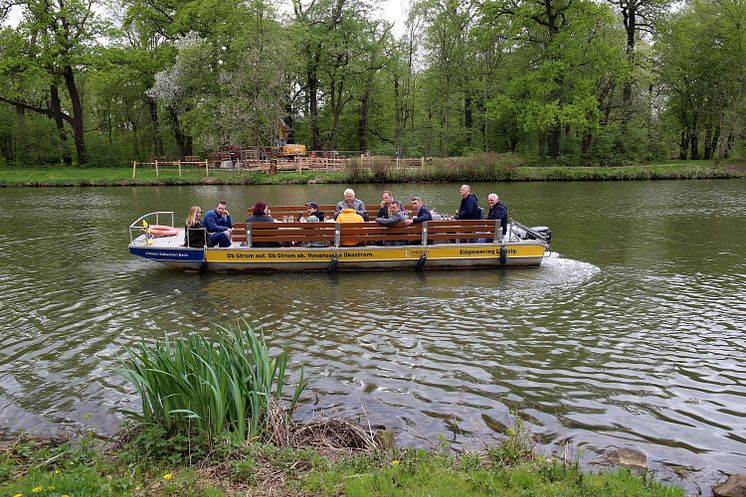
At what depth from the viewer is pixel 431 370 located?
8031 millimetres

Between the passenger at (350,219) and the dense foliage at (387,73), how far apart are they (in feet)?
114

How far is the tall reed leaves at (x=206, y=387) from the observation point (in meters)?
5.16

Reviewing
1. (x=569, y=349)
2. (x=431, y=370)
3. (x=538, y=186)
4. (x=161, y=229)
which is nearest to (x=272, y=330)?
(x=431, y=370)

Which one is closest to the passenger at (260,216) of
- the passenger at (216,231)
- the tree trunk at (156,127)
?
the passenger at (216,231)

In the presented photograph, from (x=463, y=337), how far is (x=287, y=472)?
195 inches

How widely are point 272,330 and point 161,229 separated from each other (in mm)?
6982

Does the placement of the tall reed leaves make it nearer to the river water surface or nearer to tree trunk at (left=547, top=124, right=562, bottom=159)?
the river water surface

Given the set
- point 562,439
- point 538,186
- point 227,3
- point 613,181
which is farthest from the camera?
point 227,3

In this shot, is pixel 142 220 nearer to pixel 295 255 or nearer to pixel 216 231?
pixel 216 231

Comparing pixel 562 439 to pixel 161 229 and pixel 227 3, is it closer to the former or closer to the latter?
pixel 161 229

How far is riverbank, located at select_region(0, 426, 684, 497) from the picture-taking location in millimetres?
4566

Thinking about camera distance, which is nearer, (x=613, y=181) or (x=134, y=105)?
(x=613, y=181)

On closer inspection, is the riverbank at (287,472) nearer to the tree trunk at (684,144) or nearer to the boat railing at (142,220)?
→ the boat railing at (142,220)

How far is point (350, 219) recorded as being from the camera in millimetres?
14352
